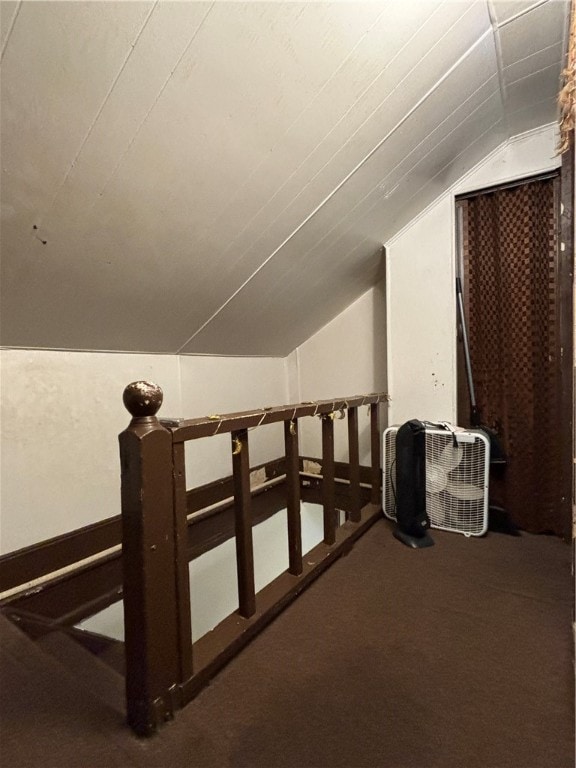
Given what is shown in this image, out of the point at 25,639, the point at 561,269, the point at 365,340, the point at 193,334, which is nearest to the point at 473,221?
the point at 561,269

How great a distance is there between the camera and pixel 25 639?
127 cm

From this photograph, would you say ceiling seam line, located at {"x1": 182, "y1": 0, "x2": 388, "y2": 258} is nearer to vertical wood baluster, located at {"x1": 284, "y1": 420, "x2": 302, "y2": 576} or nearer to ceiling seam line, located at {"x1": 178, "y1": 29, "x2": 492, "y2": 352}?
ceiling seam line, located at {"x1": 178, "y1": 29, "x2": 492, "y2": 352}

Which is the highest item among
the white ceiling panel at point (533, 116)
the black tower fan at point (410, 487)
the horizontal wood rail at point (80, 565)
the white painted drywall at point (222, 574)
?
the white ceiling panel at point (533, 116)

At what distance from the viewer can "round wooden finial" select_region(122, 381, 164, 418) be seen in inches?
34.6

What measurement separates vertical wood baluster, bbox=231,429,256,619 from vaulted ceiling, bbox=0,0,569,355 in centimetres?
88

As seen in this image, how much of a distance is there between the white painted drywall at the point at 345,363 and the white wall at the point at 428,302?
0.43 m

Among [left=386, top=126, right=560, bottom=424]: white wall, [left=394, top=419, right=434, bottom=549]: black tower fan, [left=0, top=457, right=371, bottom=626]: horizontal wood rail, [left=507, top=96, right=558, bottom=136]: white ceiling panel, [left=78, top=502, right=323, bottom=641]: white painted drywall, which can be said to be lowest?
[left=78, top=502, right=323, bottom=641]: white painted drywall

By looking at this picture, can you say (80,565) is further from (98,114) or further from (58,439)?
(98,114)

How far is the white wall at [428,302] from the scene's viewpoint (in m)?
2.04

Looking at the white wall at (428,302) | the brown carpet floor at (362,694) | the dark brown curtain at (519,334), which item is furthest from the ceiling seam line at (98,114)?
the dark brown curtain at (519,334)

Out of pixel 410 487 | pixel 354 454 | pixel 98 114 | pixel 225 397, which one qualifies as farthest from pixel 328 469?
pixel 98 114

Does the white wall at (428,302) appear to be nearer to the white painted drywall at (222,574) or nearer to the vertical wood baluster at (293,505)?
the vertical wood baluster at (293,505)

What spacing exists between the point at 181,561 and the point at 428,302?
1886 millimetres

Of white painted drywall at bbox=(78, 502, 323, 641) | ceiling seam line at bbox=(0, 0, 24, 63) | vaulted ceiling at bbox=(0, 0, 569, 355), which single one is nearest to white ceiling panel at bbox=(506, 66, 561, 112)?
vaulted ceiling at bbox=(0, 0, 569, 355)
